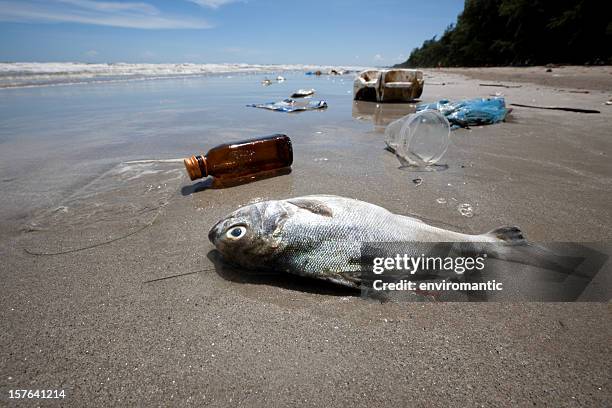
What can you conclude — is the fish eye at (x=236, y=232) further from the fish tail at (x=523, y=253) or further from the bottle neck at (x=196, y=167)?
the fish tail at (x=523, y=253)

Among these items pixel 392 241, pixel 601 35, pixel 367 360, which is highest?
pixel 601 35

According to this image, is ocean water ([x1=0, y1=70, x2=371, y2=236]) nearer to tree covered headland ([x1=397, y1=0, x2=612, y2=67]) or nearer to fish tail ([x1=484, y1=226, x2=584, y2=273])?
fish tail ([x1=484, y1=226, x2=584, y2=273])

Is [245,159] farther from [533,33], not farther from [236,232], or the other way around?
[533,33]

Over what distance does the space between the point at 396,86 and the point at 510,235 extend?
7939mm

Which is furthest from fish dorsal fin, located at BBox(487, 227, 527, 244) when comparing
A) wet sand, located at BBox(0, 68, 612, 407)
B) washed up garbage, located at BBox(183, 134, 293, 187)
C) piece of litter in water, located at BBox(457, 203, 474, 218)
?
washed up garbage, located at BBox(183, 134, 293, 187)

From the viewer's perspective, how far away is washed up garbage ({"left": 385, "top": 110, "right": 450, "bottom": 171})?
372 centimetres

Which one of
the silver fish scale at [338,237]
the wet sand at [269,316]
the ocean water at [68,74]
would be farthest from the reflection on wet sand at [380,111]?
the ocean water at [68,74]

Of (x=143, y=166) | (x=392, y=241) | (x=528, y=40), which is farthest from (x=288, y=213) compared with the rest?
(x=528, y=40)

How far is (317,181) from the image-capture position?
10.6 ft

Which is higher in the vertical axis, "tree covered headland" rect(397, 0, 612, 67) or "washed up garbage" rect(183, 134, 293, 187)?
"tree covered headland" rect(397, 0, 612, 67)

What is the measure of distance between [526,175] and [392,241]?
92.7 inches

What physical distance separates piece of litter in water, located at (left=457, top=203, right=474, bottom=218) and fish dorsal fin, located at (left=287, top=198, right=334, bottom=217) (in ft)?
4.14

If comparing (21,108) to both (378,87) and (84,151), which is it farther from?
(378,87)

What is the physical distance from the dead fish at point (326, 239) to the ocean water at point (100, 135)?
6.25ft
